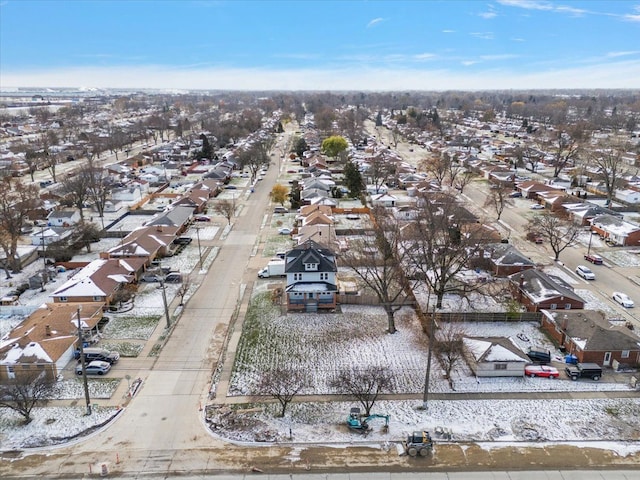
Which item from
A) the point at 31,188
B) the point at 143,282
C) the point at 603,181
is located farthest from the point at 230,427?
the point at 603,181

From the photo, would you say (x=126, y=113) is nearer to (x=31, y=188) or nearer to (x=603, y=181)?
(x=31, y=188)

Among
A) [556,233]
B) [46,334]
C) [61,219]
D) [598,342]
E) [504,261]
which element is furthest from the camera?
[61,219]

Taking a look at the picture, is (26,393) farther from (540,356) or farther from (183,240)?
(540,356)

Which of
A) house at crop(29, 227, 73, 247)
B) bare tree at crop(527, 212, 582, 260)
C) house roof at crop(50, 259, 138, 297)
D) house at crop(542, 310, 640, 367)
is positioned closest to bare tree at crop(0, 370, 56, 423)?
house roof at crop(50, 259, 138, 297)

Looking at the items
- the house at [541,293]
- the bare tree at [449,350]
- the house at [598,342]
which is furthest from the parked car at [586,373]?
the house at [541,293]

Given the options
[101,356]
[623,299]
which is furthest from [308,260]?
[623,299]

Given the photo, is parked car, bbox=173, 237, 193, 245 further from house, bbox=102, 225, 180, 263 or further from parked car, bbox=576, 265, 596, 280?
parked car, bbox=576, 265, 596, 280
